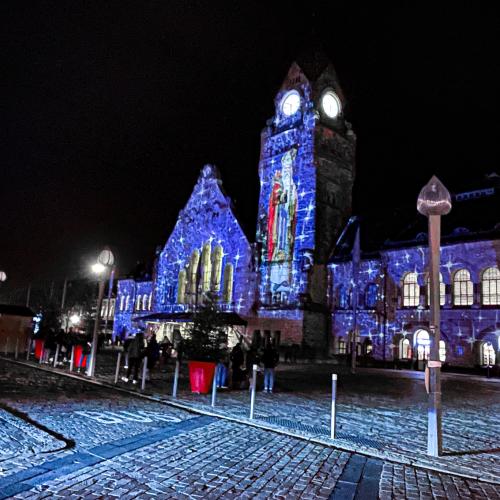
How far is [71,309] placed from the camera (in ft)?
242

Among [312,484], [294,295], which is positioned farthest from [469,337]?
[312,484]

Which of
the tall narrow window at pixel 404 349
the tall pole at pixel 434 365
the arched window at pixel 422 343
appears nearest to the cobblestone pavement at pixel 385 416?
the tall pole at pixel 434 365

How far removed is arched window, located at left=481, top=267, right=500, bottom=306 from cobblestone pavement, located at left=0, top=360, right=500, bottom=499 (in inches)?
975

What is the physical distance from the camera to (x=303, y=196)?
39.0 meters

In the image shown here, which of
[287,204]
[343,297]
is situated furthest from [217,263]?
[343,297]

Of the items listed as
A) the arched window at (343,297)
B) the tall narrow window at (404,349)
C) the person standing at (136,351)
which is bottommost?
the person standing at (136,351)

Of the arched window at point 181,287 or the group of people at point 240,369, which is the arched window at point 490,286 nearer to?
the group of people at point 240,369

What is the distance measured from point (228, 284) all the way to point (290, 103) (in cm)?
1702

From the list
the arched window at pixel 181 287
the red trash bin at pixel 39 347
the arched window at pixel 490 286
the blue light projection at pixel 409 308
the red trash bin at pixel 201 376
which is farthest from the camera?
A: the arched window at pixel 181 287

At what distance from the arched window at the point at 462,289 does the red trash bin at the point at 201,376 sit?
2167cm

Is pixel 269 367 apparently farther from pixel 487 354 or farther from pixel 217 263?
pixel 217 263

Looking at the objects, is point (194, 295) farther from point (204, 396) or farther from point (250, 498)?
point (250, 498)

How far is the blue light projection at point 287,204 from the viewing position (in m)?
38.5

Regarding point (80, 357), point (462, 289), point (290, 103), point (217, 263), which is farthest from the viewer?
point (217, 263)
